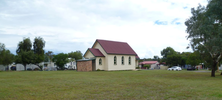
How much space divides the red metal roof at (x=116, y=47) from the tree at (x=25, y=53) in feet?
77.7

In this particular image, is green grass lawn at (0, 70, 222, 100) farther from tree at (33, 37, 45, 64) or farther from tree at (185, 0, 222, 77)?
tree at (33, 37, 45, 64)

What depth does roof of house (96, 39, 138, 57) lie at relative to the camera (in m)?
42.6

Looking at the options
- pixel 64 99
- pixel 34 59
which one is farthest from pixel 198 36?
pixel 34 59

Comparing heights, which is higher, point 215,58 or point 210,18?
point 210,18

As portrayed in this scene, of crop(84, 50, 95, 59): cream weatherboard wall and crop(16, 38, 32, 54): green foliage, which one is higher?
crop(16, 38, 32, 54): green foliage

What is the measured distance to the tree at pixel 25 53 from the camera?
53119 mm

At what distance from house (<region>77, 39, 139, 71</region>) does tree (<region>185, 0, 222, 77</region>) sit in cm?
2265

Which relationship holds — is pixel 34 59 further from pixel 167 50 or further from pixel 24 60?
pixel 167 50

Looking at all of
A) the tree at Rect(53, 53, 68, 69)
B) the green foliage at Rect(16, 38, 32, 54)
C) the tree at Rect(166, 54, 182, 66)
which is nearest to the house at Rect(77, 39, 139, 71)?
the tree at Rect(53, 53, 68, 69)

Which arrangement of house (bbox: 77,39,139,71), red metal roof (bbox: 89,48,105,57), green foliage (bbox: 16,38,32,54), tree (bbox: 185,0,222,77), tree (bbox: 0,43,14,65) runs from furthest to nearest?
1. green foliage (bbox: 16,38,32,54)
2. tree (bbox: 0,43,14,65)
3. red metal roof (bbox: 89,48,105,57)
4. house (bbox: 77,39,139,71)
5. tree (bbox: 185,0,222,77)

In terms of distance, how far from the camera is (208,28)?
1877cm

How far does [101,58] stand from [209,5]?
26633 mm

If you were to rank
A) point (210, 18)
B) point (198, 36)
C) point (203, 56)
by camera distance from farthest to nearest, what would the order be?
point (203, 56) → point (198, 36) → point (210, 18)

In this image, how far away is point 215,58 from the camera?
902 inches
